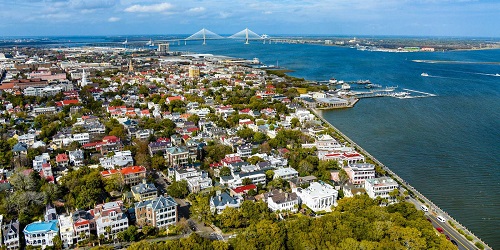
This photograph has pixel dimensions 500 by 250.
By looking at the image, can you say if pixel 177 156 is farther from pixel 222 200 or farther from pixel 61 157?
pixel 61 157

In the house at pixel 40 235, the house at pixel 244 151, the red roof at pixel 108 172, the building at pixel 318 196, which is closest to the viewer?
the house at pixel 40 235

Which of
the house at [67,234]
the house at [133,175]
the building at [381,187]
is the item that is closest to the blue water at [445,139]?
the building at [381,187]

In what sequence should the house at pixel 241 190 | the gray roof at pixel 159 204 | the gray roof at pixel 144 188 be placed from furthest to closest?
the house at pixel 241 190 < the gray roof at pixel 144 188 < the gray roof at pixel 159 204

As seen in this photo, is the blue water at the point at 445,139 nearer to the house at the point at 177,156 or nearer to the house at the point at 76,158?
the house at the point at 177,156

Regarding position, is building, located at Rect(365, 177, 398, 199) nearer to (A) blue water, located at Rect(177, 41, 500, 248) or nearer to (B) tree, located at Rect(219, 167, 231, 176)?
(A) blue water, located at Rect(177, 41, 500, 248)

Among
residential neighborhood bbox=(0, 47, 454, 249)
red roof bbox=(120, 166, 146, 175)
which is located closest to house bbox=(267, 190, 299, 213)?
residential neighborhood bbox=(0, 47, 454, 249)

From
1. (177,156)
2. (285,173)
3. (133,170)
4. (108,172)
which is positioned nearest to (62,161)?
(108,172)
